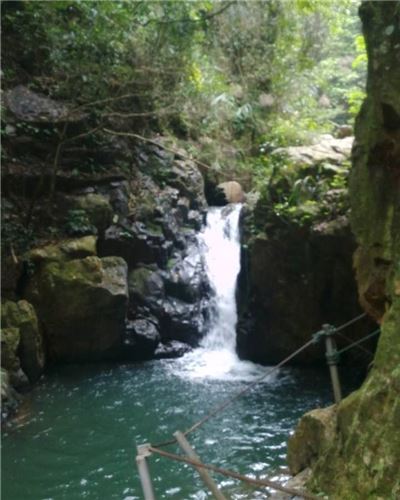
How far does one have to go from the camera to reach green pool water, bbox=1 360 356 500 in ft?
20.7

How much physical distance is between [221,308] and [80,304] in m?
3.49

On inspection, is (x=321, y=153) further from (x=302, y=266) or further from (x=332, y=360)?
(x=332, y=360)

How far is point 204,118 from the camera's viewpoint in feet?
49.8

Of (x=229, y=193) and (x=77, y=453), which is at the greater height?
(x=229, y=193)

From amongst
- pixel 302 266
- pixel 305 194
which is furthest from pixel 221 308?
pixel 305 194

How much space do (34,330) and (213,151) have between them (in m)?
7.84

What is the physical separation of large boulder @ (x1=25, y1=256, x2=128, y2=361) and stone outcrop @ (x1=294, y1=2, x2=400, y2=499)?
19.4 feet

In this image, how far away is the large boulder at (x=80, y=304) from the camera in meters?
10.6

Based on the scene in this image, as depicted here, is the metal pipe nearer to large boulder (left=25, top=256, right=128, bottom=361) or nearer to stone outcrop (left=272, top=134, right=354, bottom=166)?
stone outcrop (left=272, top=134, right=354, bottom=166)

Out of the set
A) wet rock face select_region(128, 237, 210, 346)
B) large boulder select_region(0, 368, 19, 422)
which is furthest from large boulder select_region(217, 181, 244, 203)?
large boulder select_region(0, 368, 19, 422)

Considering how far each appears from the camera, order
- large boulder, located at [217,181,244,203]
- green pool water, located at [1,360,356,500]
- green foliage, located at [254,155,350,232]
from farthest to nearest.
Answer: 1. large boulder, located at [217,181,244,203]
2. green foliage, located at [254,155,350,232]
3. green pool water, located at [1,360,356,500]

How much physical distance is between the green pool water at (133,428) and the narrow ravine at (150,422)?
1cm

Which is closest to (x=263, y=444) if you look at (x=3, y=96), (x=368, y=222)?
(x=368, y=222)

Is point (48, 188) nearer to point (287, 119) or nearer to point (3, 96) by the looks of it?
point (3, 96)
